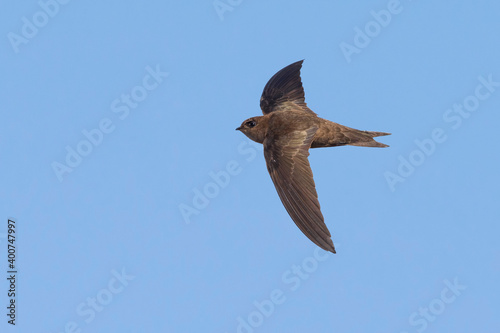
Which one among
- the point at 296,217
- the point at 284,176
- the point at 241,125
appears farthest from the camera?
the point at 241,125

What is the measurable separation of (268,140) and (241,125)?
3.95ft

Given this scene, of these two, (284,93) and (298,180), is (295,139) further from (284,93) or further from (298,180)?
Answer: (284,93)

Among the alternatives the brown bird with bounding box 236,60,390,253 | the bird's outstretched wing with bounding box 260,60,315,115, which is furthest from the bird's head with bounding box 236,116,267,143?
the bird's outstretched wing with bounding box 260,60,315,115

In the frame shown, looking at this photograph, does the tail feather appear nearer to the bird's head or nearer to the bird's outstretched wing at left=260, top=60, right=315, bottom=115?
the bird's outstretched wing at left=260, top=60, right=315, bottom=115

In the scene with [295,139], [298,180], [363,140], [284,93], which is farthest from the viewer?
[284,93]

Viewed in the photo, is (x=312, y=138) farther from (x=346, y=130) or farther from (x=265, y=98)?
(x=265, y=98)

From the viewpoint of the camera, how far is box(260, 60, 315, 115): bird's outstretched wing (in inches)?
646

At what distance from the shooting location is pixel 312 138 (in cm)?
1439

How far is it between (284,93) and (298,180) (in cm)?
381

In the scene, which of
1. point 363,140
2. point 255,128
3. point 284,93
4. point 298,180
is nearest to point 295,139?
point 298,180

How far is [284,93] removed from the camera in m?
16.7

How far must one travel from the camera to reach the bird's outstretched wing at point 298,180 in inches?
489

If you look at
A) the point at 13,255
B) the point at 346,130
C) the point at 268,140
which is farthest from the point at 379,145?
the point at 13,255

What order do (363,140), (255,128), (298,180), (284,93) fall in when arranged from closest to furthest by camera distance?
(298,180), (363,140), (255,128), (284,93)
